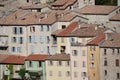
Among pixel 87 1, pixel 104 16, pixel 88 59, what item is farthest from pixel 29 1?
pixel 88 59

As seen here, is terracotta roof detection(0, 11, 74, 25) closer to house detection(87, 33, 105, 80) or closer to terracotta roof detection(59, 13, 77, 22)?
terracotta roof detection(59, 13, 77, 22)

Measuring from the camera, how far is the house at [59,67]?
103 meters

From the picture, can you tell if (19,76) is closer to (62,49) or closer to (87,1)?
(62,49)

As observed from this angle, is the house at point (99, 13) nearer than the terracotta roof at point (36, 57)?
No

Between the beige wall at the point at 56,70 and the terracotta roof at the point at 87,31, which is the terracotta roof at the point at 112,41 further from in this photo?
the beige wall at the point at 56,70

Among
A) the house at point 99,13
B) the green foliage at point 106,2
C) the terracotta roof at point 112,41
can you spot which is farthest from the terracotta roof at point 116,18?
the green foliage at point 106,2

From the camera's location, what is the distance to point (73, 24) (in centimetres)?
10731

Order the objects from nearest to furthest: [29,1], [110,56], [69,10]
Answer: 1. [110,56]
2. [69,10]
3. [29,1]

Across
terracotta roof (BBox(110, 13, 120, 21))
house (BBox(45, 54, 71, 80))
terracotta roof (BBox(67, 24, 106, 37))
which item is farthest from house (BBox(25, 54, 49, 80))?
terracotta roof (BBox(110, 13, 120, 21))

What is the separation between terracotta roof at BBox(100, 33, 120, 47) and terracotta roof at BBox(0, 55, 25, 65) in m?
11.3

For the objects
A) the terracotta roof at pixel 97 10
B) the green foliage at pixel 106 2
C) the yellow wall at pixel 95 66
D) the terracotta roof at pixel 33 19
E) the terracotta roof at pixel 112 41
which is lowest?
the yellow wall at pixel 95 66

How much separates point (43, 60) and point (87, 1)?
15655 millimetres

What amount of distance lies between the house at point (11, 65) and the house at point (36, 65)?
104 cm

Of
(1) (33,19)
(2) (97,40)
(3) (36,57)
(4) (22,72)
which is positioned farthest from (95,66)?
(1) (33,19)
